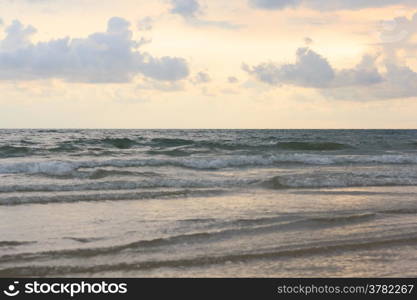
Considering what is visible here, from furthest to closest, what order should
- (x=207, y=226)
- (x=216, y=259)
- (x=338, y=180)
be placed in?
(x=338, y=180) < (x=207, y=226) < (x=216, y=259)

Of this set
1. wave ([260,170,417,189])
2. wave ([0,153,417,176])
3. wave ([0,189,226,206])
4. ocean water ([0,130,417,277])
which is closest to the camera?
ocean water ([0,130,417,277])

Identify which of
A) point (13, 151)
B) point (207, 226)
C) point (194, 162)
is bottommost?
point (207, 226)

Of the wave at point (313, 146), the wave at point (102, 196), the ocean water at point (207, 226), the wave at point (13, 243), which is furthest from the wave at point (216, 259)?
the wave at point (313, 146)

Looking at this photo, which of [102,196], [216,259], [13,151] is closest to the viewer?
[216,259]

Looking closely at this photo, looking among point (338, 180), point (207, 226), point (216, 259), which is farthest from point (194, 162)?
point (216, 259)

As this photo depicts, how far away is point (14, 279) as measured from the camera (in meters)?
5.66

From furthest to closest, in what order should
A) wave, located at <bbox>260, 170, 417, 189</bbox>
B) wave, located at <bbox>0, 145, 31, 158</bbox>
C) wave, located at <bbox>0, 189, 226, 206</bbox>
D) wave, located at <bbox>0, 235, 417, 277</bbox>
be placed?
wave, located at <bbox>0, 145, 31, 158</bbox>, wave, located at <bbox>260, 170, 417, 189</bbox>, wave, located at <bbox>0, 189, 226, 206</bbox>, wave, located at <bbox>0, 235, 417, 277</bbox>

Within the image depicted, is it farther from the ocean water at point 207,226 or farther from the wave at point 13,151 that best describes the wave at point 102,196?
the wave at point 13,151

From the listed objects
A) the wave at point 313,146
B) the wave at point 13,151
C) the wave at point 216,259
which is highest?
the wave at point 313,146

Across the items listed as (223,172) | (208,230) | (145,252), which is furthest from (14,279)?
(223,172)

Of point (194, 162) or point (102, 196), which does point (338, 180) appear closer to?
point (194, 162)

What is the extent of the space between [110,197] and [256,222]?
469 centimetres

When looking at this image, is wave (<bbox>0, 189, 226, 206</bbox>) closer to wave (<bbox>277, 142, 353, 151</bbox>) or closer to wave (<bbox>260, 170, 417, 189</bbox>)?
wave (<bbox>260, 170, 417, 189</bbox>)

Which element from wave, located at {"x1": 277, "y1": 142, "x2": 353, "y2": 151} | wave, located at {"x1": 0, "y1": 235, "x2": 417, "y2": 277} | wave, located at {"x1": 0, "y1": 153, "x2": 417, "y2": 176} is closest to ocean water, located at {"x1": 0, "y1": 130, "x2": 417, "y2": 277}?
wave, located at {"x1": 0, "y1": 235, "x2": 417, "y2": 277}
